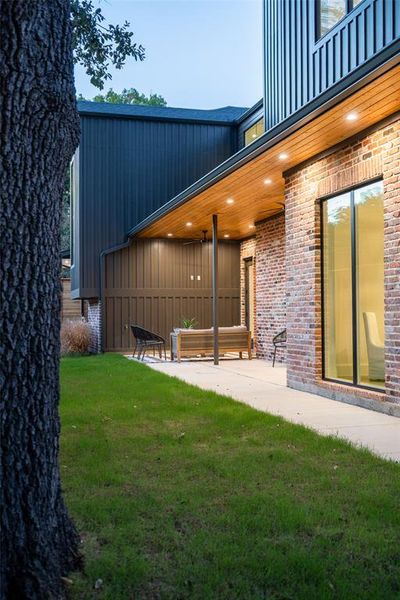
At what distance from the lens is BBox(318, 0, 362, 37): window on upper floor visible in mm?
6984

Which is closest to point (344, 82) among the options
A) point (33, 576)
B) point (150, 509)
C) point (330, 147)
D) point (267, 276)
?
point (330, 147)

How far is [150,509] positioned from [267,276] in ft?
32.2

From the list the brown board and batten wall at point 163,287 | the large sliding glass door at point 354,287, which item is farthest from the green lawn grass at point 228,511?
the brown board and batten wall at point 163,287

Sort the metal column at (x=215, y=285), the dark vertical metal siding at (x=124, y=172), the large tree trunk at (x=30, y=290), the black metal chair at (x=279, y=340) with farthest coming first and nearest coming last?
the dark vertical metal siding at (x=124, y=172), the metal column at (x=215, y=285), the black metal chair at (x=279, y=340), the large tree trunk at (x=30, y=290)

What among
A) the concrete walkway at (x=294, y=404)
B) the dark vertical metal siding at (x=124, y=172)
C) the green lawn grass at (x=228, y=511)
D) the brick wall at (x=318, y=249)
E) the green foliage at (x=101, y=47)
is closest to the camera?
the green lawn grass at (x=228, y=511)

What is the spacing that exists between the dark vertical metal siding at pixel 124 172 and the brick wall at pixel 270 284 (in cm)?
341

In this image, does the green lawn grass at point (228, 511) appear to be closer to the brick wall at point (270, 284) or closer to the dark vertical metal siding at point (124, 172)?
the brick wall at point (270, 284)

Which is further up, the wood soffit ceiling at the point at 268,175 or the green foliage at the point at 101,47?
the green foliage at the point at 101,47

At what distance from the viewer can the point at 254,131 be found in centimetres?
1476

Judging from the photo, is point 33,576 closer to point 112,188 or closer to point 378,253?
point 378,253

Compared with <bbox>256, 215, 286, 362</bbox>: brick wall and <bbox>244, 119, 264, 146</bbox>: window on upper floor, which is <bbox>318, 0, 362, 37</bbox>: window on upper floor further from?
<bbox>244, 119, 264, 146</bbox>: window on upper floor

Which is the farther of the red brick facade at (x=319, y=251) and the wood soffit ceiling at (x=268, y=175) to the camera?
the red brick facade at (x=319, y=251)

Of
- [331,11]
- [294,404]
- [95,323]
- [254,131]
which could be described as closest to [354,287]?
[294,404]

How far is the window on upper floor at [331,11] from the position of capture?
22.9 ft
